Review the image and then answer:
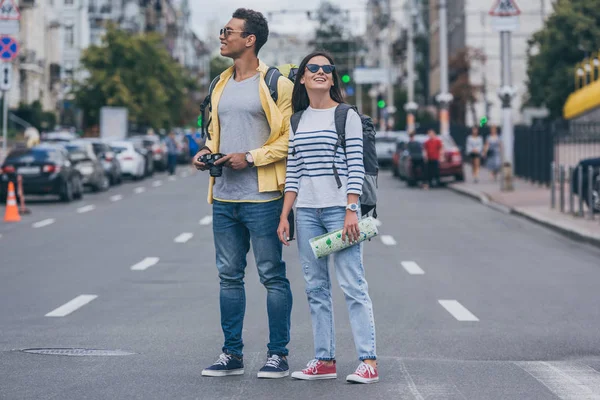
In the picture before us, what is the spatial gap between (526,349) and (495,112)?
78.0 metres

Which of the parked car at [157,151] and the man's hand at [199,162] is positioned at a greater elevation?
the man's hand at [199,162]

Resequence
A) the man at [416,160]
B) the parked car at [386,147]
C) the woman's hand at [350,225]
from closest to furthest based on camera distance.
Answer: the woman's hand at [350,225], the man at [416,160], the parked car at [386,147]

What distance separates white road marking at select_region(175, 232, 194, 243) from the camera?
64.5 feet

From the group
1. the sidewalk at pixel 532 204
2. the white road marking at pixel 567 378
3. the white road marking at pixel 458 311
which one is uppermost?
the white road marking at pixel 567 378

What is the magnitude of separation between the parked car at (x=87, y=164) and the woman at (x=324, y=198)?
28.7m

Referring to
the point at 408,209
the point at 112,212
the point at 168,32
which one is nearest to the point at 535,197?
the point at 408,209

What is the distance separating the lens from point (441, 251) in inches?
697

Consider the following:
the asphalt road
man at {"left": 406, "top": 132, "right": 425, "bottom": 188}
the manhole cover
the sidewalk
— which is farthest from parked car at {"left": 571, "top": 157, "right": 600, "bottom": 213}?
man at {"left": 406, "top": 132, "right": 425, "bottom": 188}

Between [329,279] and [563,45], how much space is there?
65.4m

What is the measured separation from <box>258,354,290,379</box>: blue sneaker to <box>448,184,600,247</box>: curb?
37.5 ft

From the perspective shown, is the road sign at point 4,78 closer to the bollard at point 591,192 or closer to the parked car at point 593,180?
the parked car at point 593,180

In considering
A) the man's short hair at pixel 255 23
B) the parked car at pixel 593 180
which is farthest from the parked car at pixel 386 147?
the man's short hair at pixel 255 23

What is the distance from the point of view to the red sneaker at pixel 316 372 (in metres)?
7.44

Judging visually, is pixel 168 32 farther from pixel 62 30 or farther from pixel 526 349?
pixel 526 349
